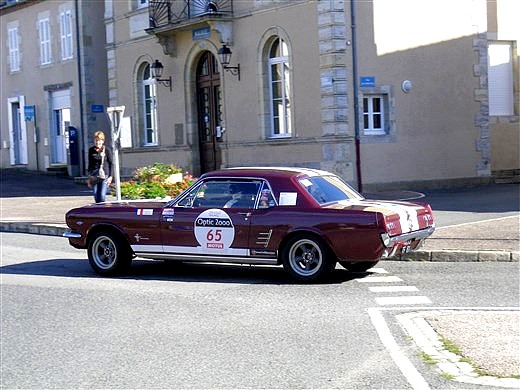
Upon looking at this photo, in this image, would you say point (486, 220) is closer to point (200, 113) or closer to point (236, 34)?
point (236, 34)

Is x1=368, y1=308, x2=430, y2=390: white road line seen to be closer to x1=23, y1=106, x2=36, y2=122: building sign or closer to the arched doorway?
the arched doorway

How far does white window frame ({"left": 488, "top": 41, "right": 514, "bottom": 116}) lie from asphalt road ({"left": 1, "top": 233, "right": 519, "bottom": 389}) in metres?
15.2

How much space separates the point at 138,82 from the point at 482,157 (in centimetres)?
1128

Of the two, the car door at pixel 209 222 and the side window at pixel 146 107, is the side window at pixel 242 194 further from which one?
the side window at pixel 146 107

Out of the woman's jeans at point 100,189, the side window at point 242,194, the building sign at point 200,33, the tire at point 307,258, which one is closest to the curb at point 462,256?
the tire at point 307,258

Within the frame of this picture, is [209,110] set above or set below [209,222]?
above

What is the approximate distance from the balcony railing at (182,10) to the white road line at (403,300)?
16.4 m

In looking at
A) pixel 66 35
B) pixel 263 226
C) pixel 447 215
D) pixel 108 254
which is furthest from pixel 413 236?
pixel 66 35

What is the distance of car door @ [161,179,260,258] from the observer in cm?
1141

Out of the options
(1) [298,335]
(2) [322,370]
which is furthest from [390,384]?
(1) [298,335]

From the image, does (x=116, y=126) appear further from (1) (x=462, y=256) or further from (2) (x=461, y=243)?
(1) (x=462, y=256)

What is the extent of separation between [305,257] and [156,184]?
6.93 meters

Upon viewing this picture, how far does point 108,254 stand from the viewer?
1240 cm

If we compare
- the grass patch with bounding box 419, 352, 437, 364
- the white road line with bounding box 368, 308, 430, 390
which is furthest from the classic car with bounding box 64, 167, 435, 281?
the grass patch with bounding box 419, 352, 437, 364
